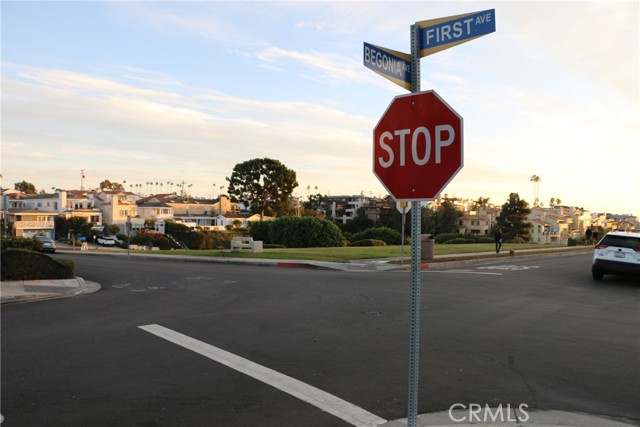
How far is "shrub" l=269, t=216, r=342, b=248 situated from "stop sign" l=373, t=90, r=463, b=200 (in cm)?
4314

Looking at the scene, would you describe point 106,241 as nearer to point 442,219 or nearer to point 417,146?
point 442,219

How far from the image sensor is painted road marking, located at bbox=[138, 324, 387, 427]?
509cm

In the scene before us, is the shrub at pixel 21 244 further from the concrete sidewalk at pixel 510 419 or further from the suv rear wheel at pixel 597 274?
the suv rear wheel at pixel 597 274

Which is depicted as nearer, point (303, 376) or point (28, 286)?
point (303, 376)

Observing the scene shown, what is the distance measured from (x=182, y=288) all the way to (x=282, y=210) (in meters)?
52.3

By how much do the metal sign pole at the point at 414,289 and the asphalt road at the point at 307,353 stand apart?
1.49m

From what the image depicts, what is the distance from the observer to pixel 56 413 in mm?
5129

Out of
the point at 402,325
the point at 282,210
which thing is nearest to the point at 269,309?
the point at 402,325

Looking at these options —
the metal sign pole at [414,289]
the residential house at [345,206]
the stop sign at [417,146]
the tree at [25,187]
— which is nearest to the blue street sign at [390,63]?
the metal sign pole at [414,289]

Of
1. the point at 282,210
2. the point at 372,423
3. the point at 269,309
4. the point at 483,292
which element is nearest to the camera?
Result: the point at 372,423

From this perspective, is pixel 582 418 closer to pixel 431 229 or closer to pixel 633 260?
pixel 633 260

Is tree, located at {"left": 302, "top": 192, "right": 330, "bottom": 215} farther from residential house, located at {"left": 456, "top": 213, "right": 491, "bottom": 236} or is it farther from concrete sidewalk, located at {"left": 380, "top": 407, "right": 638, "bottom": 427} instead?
concrete sidewalk, located at {"left": 380, "top": 407, "right": 638, "bottom": 427}

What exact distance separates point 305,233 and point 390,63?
43510 millimetres

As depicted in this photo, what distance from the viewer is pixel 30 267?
1631 cm
